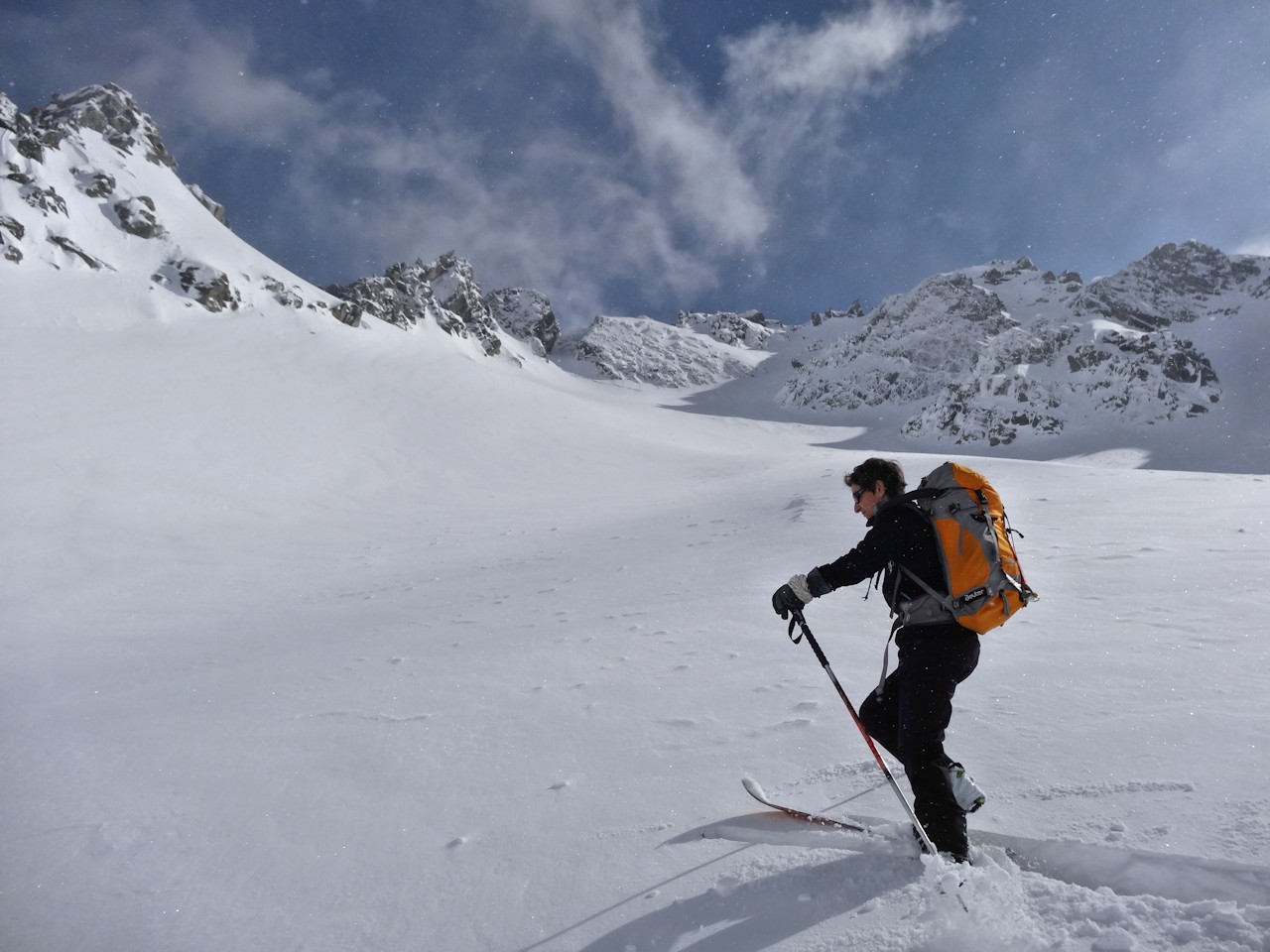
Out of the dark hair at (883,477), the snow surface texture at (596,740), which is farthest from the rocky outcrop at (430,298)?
the dark hair at (883,477)

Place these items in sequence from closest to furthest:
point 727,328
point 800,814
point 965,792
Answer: point 965,792 < point 800,814 < point 727,328

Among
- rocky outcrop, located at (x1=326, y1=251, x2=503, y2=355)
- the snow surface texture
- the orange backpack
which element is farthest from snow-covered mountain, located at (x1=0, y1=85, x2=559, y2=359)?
the orange backpack

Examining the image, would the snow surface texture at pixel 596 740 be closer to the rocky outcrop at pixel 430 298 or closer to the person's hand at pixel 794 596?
the person's hand at pixel 794 596

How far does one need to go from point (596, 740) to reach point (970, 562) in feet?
9.36

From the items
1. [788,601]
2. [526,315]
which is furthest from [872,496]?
[526,315]

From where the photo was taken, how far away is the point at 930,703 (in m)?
2.96

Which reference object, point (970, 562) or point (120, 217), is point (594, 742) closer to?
point (970, 562)

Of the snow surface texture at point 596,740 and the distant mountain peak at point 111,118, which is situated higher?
the distant mountain peak at point 111,118

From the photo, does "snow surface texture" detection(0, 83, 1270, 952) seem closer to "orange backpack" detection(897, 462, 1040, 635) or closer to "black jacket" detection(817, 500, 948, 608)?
"orange backpack" detection(897, 462, 1040, 635)

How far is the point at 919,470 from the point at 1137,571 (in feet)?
40.6

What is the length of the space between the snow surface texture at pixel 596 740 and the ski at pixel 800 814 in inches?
4.4

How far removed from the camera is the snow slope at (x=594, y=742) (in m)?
2.59

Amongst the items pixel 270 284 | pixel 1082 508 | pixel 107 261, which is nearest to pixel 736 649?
pixel 1082 508

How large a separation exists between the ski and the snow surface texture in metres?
0.11
